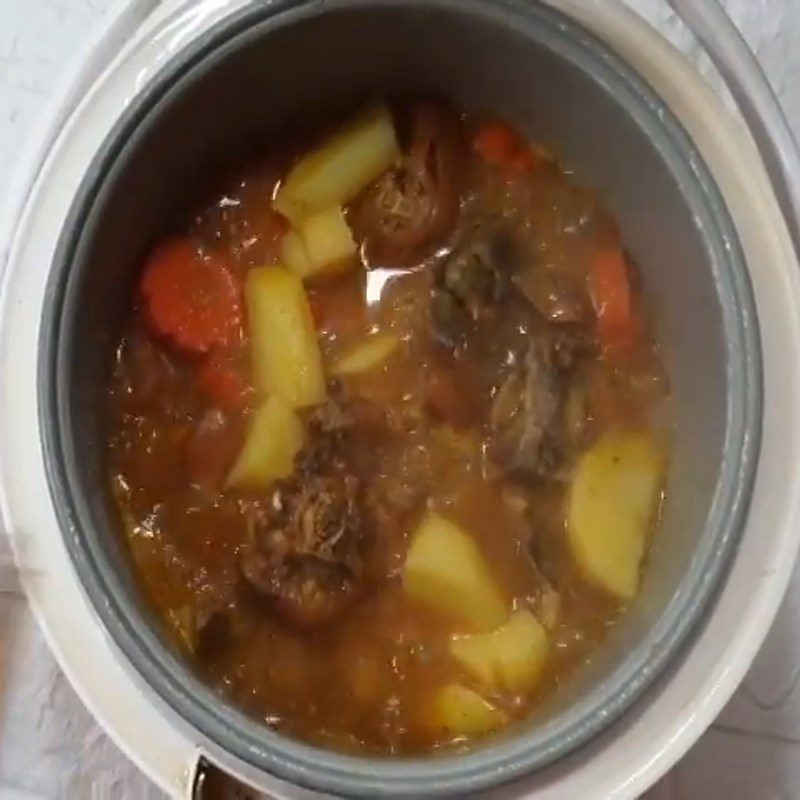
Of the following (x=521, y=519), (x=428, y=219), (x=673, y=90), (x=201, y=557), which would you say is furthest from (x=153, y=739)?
(x=673, y=90)

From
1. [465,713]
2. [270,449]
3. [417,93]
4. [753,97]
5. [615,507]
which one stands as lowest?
[465,713]

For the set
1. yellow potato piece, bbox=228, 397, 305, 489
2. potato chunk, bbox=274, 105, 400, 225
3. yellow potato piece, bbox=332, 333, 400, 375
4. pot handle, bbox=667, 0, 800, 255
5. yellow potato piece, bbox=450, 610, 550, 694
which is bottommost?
yellow potato piece, bbox=450, 610, 550, 694

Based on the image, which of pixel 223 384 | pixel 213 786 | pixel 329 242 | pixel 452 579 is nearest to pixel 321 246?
pixel 329 242

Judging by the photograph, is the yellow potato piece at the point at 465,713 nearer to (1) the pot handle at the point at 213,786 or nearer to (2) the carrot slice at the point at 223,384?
(1) the pot handle at the point at 213,786

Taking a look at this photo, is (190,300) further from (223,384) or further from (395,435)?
(395,435)

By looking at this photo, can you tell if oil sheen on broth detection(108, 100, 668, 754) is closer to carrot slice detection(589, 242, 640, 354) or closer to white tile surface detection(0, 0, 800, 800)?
carrot slice detection(589, 242, 640, 354)

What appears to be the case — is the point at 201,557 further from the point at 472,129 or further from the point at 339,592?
the point at 472,129

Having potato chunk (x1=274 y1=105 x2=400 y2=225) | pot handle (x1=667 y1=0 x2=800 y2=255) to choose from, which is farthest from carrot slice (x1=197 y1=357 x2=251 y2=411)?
pot handle (x1=667 y1=0 x2=800 y2=255)
